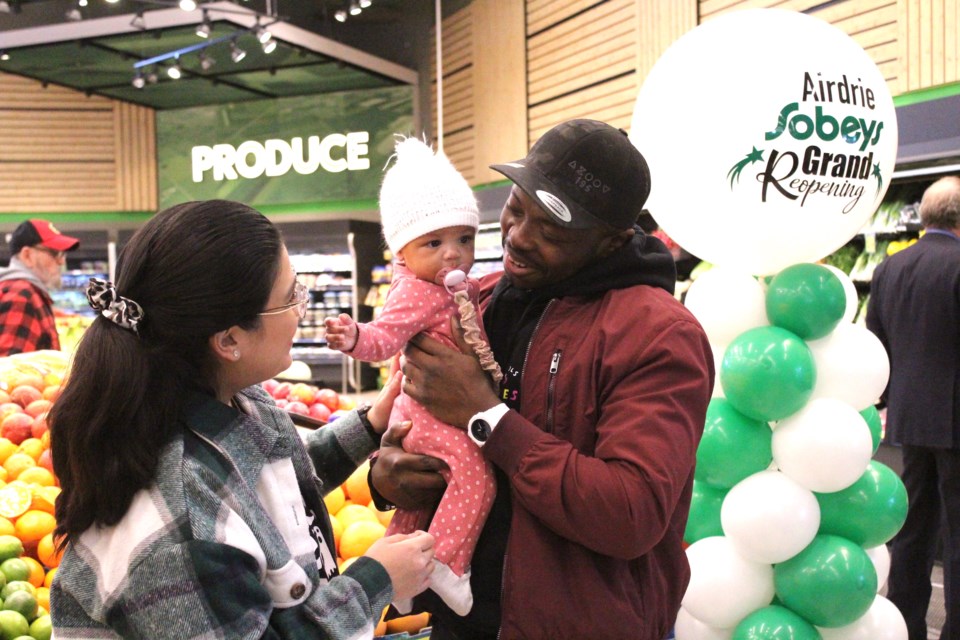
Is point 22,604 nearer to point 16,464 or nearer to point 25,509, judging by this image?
point 25,509

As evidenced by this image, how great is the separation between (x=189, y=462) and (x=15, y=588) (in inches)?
51.6

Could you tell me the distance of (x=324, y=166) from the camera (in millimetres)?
12500

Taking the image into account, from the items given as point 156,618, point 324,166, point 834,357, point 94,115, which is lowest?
point 156,618

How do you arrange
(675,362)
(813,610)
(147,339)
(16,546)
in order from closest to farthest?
(147,339), (675,362), (16,546), (813,610)

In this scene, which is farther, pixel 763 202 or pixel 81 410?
pixel 763 202

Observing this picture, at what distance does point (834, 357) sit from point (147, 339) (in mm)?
1987

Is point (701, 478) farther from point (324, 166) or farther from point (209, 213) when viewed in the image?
point (324, 166)

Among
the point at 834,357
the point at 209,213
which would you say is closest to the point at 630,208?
the point at 209,213

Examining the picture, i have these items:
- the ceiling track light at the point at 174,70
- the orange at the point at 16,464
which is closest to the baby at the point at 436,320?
the orange at the point at 16,464

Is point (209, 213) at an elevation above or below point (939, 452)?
above

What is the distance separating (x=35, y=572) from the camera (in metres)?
2.27

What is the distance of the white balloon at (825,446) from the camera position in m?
2.33

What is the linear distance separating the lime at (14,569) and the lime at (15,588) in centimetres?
6

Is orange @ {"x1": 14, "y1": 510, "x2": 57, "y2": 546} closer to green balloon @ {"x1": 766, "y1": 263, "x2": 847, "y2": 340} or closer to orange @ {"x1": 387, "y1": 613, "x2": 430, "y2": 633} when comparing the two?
orange @ {"x1": 387, "y1": 613, "x2": 430, "y2": 633}
